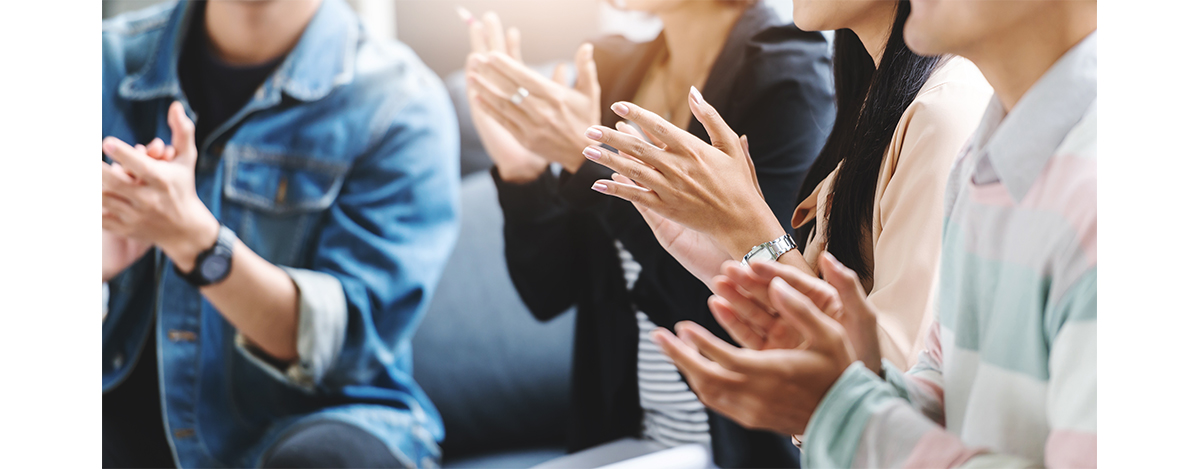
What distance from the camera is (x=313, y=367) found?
0.85 metres

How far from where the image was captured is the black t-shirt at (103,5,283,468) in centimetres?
85

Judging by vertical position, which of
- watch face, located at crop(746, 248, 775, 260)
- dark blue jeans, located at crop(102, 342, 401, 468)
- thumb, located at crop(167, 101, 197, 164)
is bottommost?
dark blue jeans, located at crop(102, 342, 401, 468)

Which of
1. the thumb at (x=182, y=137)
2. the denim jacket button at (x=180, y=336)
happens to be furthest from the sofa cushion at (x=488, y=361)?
the thumb at (x=182, y=137)

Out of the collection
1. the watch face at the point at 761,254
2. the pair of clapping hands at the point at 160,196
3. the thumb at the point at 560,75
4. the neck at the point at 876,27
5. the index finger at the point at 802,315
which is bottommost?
the pair of clapping hands at the point at 160,196

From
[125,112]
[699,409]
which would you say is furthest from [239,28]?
[699,409]

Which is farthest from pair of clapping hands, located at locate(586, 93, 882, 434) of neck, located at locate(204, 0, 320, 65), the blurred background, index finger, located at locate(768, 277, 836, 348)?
neck, located at locate(204, 0, 320, 65)

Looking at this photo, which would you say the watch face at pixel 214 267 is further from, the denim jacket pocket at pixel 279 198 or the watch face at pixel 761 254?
the watch face at pixel 761 254

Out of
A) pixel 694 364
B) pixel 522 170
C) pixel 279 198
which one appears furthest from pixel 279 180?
pixel 694 364

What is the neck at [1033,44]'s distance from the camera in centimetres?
32

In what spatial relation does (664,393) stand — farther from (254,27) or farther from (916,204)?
(254,27)

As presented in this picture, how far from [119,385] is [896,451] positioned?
0.82 metres

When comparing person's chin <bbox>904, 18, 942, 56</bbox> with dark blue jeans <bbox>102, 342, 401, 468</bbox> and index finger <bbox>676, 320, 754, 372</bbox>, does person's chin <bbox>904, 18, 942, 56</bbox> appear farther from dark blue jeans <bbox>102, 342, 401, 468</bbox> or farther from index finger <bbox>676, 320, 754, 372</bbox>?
dark blue jeans <bbox>102, 342, 401, 468</bbox>

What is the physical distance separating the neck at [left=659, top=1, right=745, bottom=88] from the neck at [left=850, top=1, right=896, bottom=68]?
0.61 ft

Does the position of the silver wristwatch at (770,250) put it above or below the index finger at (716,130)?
below
